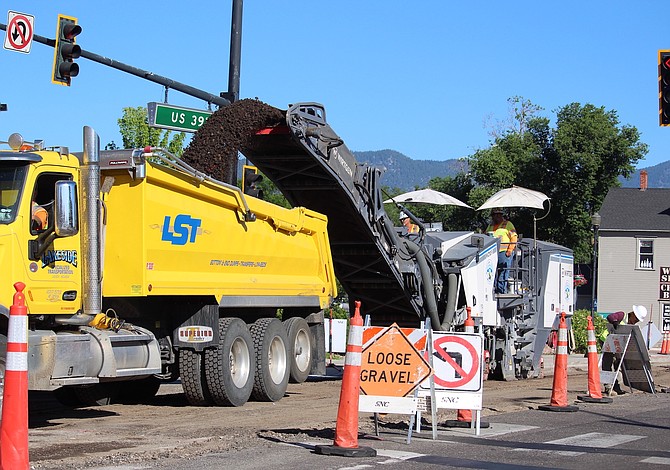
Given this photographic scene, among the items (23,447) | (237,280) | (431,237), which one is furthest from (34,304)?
(431,237)

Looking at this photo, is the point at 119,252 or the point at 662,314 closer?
the point at 119,252

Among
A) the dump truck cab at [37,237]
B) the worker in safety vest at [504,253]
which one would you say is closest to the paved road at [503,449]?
the dump truck cab at [37,237]

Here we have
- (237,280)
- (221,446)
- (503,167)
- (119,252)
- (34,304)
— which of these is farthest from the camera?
(503,167)

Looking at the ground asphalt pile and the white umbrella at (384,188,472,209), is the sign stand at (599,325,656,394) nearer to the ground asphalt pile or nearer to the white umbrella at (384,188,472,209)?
the white umbrella at (384,188,472,209)

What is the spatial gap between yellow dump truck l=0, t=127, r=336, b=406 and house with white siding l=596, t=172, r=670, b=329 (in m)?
47.2

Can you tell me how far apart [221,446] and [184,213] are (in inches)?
154

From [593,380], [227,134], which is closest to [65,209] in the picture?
[227,134]

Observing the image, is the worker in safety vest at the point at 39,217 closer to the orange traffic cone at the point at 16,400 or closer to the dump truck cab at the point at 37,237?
the dump truck cab at the point at 37,237

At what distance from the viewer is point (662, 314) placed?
193ft

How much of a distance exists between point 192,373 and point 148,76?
805 centimetres

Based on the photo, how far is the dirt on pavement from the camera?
922cm

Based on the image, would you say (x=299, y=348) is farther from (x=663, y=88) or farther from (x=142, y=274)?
(x=663, y=88)

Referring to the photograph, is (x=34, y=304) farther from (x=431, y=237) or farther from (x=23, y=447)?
(x=431, y=237)

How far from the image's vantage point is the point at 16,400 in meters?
6.71
